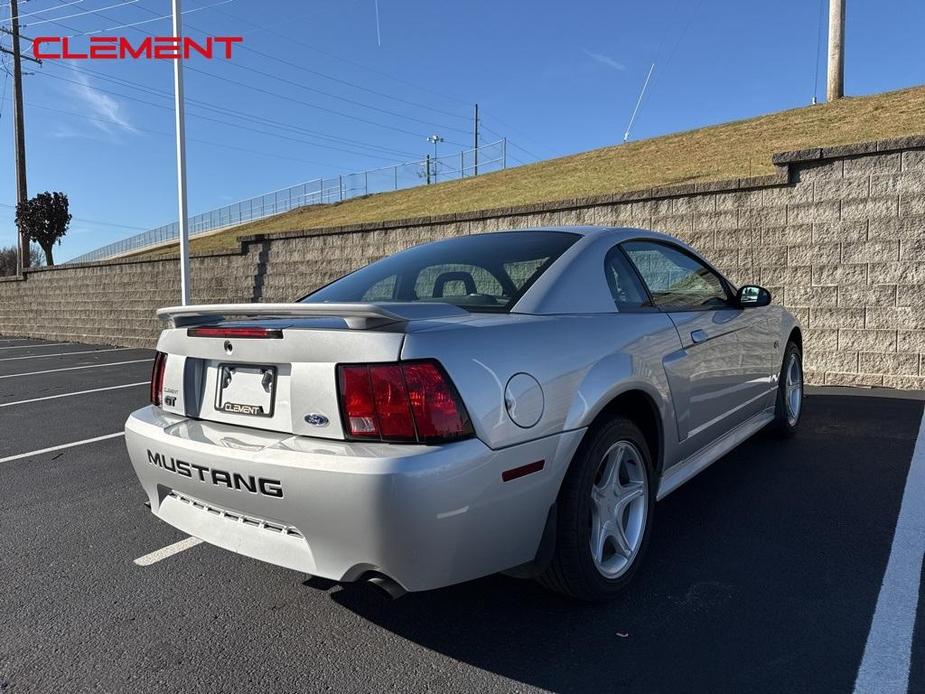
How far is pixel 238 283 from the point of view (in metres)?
12.4

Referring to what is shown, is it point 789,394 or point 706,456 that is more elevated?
point 789,394

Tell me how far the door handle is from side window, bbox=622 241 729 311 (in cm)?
14

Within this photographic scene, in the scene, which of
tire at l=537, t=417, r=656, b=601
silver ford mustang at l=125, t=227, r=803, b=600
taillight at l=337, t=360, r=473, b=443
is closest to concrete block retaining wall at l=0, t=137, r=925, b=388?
silver ford mustang at l=125, t=227, r=803, b=600

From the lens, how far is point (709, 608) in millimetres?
2322

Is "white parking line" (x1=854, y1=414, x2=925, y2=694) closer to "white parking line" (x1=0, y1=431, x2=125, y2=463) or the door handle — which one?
the door handle

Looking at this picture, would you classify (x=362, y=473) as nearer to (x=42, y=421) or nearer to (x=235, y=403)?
(x=235, y=403)

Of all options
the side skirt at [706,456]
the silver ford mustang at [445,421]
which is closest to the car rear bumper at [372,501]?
the silver ford mustang at [445,421]

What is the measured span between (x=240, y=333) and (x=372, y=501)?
82 cm

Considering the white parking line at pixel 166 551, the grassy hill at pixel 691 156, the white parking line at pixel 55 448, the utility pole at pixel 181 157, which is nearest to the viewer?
the white parking line at pixel 166 551

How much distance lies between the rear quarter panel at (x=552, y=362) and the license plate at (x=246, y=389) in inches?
21.9

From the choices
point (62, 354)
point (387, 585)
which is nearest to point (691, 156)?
point (62, 354)

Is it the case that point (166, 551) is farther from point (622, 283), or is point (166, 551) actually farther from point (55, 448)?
point (55, 448)

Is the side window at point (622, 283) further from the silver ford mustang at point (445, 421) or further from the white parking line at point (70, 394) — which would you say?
the white parking line at point (70, 394)

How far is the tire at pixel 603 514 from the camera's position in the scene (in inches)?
86.2
